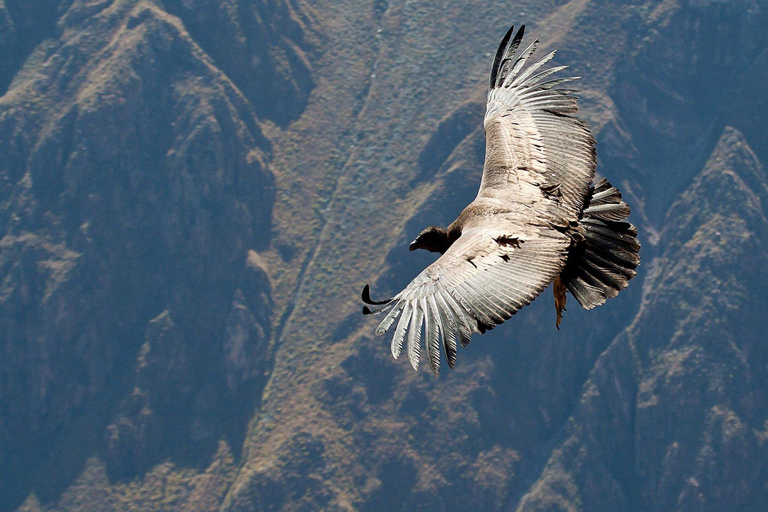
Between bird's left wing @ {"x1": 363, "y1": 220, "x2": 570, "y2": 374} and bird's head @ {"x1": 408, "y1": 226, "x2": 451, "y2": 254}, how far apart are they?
2.86m

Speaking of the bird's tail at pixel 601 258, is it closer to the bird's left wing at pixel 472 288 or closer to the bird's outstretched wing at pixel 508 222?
the bird's outstretched wing at pixel 508 222

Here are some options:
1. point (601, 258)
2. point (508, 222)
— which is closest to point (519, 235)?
point (508, 222)

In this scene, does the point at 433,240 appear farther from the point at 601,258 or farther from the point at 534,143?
the point at 601,258

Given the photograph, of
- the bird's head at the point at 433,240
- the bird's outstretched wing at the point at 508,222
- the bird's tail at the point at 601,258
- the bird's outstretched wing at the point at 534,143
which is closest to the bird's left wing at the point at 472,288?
the bird's outstretched wing at the point at 508,222

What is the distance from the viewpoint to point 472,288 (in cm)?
2302

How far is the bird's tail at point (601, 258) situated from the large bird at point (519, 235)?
0.02m

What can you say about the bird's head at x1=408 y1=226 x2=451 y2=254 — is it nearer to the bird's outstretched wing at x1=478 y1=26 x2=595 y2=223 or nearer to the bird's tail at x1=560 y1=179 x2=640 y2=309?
the bird's outstretched wing at x1=478 y1=26 x2=595 y2=223

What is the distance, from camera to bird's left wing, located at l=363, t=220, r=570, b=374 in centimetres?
2178

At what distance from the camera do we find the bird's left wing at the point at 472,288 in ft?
71.5

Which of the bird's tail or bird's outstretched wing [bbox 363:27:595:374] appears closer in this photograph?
bird's outstretched wing [bbox 363:27:595:374]

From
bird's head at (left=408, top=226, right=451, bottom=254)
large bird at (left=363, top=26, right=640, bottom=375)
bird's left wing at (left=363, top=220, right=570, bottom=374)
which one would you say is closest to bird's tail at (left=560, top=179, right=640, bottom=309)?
large bird at (left=363, top=26, right=640, bottom=375)

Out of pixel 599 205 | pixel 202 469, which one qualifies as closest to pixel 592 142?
A: pixel 599 205

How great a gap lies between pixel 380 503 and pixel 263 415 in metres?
23.4

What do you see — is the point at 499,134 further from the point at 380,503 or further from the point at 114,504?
the point at 114,504
